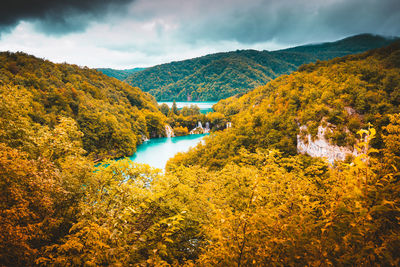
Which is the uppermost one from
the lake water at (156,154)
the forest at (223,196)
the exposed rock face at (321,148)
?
the forest at (223,196)

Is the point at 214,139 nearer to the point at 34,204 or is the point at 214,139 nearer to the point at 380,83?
the point at 380,83

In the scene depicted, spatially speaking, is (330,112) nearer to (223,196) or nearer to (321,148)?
(321,148)

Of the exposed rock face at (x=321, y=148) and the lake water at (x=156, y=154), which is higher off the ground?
the exposed rock face at (x=321, y=148)

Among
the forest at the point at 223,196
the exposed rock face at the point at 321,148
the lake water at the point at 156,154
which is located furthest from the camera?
the lake water at the point at 156,154

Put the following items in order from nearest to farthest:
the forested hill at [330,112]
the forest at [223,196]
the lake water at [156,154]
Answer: the forest at [223,196]
the forested hill at [330,112]
the lake water at [156,154]

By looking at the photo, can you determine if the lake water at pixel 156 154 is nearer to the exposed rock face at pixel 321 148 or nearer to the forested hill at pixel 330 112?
the forested hill at pixel 330 112

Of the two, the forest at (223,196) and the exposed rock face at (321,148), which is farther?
the exposed rock face at (321,148)

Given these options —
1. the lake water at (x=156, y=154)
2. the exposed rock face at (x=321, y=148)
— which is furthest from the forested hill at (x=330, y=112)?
the lake water at (x=156, y=154)
